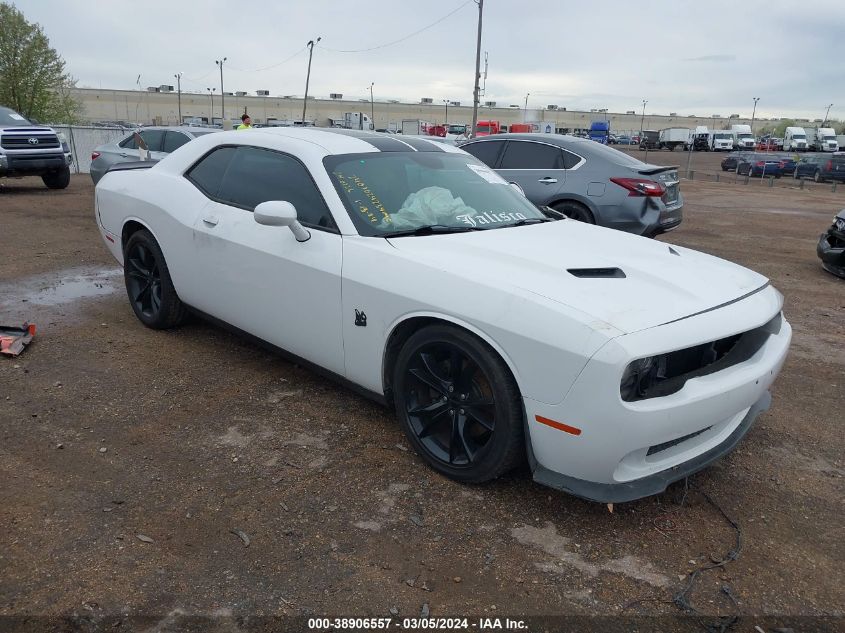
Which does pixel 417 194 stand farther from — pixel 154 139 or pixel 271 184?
pixel 154 139

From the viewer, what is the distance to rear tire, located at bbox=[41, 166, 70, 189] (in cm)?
1433

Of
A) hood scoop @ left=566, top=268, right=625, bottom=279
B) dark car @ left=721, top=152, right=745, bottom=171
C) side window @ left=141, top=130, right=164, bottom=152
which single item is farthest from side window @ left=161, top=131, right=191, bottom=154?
dark car @ left=721, top=152, right=745, bottom=171

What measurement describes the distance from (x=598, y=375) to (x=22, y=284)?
5943 mm

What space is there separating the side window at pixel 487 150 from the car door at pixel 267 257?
4980 mm

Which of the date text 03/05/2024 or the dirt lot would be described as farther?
the dirt lot

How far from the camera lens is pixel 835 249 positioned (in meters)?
7.59

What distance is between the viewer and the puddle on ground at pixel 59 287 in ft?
18.7

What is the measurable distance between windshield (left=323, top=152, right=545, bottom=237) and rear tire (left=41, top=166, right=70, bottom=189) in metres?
13.0

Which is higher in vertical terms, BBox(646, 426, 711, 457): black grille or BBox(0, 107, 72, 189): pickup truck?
BBox(0, 107, 72, 189): pickup truck

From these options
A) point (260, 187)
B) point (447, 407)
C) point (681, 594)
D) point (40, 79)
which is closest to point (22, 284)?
point (260, 187)

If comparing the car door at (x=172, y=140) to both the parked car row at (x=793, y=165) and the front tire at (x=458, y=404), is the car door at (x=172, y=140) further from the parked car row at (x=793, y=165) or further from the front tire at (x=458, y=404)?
the parked car row at (x=793, y=165)

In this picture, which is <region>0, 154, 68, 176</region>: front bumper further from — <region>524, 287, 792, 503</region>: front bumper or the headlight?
the headlight

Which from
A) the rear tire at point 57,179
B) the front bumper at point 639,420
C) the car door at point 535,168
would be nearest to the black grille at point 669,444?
the front bumper at point 639,420

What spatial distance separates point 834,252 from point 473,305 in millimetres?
6658
